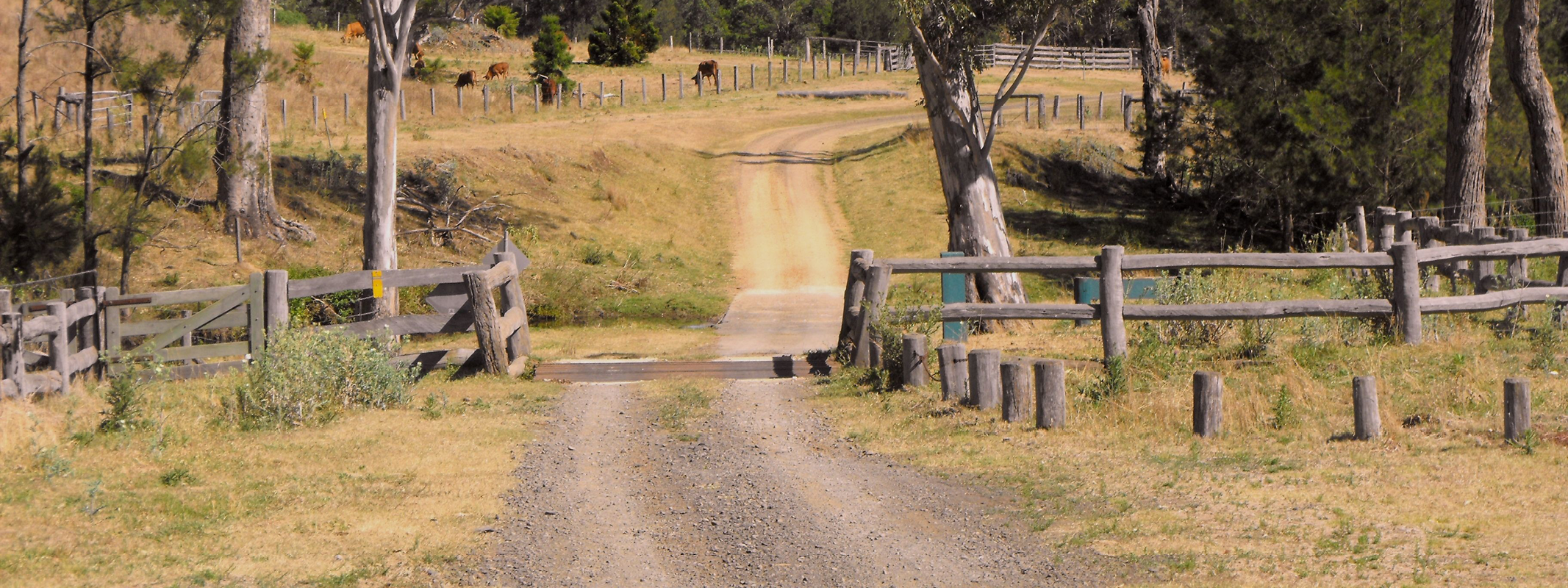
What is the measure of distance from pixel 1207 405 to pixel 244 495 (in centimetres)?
705

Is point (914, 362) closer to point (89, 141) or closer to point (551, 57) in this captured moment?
point (89, 141)

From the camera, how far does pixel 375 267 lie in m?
19.5

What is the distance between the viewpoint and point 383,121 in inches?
756

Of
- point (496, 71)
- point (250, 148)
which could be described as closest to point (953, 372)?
point (250, 148)

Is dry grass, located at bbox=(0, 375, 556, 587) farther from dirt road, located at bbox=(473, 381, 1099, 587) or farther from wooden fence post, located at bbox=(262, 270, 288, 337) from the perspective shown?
wooden fence post, located at bbox=(262, 270, 288, 337)

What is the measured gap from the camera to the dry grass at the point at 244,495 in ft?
23.4

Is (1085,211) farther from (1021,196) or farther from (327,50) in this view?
(327,50)

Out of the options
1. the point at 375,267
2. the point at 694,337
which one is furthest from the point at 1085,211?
the point at 375,267

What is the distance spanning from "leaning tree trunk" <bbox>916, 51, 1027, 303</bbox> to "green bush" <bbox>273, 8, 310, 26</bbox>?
2227 inches

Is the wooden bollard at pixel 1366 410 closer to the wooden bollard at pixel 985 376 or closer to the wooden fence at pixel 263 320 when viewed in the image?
the wooden bollard at pixel 985 376

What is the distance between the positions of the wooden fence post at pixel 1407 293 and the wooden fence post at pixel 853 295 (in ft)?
17.7

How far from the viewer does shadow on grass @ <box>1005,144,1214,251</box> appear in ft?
101

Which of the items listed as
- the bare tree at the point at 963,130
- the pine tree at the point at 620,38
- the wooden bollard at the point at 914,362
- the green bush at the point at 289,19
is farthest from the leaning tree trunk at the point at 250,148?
the green bush at the point at 289,19

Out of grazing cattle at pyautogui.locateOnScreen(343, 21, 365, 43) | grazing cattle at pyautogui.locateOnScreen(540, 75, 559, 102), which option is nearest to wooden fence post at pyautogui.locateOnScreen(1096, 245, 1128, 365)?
grazing cattle at pyautogui.locateOnScreen(540, 75, 559, 102)
